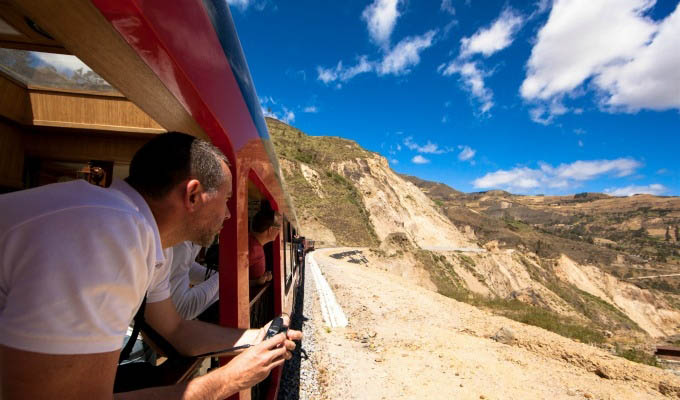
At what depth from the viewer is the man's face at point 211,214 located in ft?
3.80

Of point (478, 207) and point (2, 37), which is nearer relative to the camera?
point (2, 37)

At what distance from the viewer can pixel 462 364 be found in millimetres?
6023

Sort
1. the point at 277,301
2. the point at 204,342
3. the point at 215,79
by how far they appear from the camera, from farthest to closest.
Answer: the point at 277,301
the point at 204,342
the point at 215,79

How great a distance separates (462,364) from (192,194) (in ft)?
20.8

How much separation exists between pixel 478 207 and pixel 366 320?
12657 centimetres

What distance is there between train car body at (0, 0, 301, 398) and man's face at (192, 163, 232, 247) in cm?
32

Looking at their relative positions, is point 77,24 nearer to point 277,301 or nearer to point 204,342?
point 204,342

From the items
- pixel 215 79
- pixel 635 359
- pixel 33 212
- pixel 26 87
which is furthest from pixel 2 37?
pixel 635 359

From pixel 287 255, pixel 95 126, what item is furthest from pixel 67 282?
pixel 287 255

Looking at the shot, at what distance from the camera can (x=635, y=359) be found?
7.09 metres

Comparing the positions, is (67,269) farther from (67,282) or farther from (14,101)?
(14,101)

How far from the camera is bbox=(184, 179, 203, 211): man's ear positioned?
42.8 inches

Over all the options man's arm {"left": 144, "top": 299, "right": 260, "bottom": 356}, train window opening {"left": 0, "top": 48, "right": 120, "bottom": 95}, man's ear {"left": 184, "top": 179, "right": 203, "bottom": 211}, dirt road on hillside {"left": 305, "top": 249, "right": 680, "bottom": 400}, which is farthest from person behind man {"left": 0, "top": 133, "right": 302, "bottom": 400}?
dirt road on hillside {"left": 305, "top": 249, "right": 680, "bottom": 400}

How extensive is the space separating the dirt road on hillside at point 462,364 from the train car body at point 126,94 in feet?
9.70
